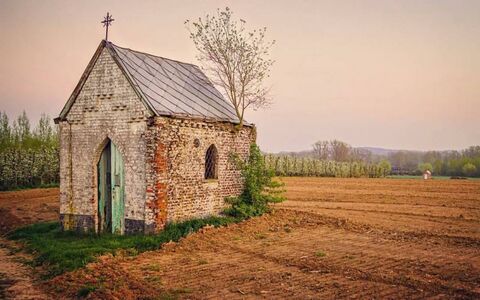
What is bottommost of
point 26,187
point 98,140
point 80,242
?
point 80,242

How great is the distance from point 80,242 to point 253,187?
22.1ft

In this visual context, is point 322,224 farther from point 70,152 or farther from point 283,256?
point 70,152

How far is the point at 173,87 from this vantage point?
15.3m

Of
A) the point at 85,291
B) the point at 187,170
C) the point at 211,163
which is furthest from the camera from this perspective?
the point at 211,163

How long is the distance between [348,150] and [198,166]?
79.5 meters

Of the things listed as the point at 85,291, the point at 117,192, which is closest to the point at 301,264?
the point at 85,291

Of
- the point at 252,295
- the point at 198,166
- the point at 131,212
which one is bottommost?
the point at 252,295

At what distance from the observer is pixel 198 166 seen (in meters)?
14.4

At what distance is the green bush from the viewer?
15930 mm

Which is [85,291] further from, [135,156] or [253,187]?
[253,187]

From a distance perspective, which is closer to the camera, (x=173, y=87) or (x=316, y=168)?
(x=173, y=87)

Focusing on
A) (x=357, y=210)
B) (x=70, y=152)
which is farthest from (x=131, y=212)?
(x=357, y=210)

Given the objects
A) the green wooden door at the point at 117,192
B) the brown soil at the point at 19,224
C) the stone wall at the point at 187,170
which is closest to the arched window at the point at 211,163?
the stone wall at the point at 187,170

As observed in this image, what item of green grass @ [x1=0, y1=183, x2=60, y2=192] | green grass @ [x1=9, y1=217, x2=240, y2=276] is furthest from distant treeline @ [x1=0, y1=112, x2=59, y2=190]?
green grass @ [x1=9, y1=217, x2=240, y2=276]
